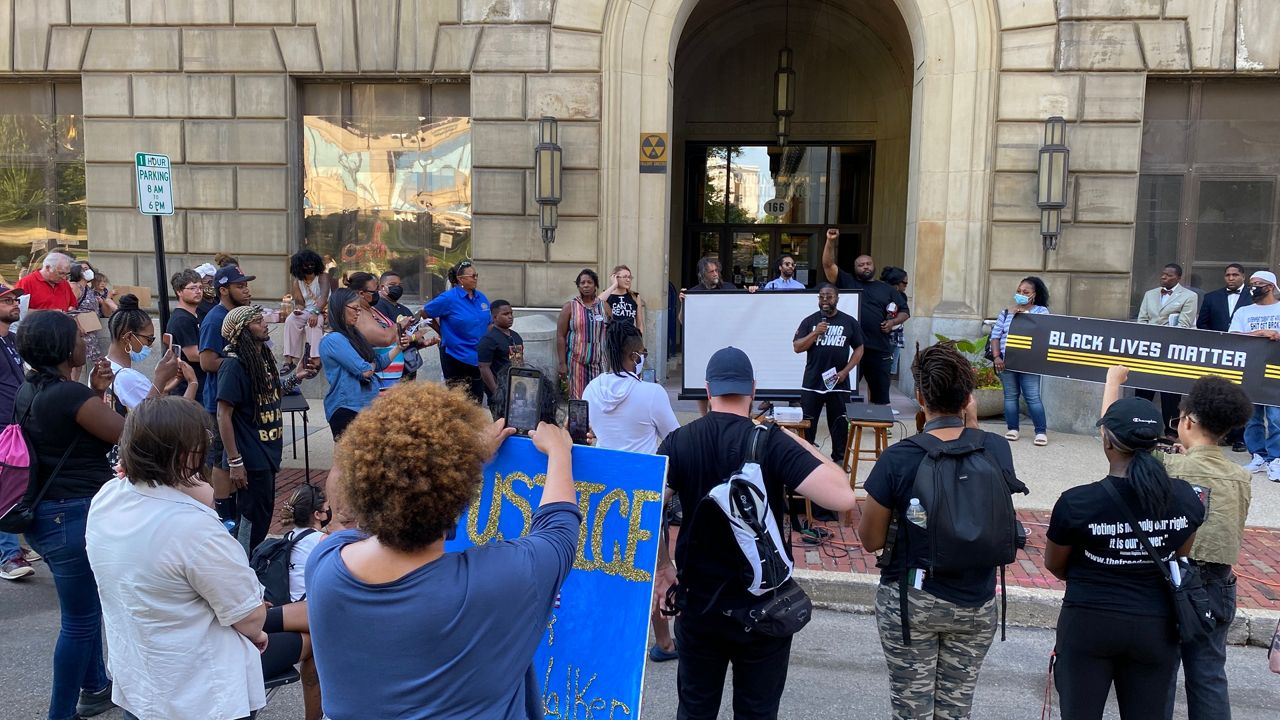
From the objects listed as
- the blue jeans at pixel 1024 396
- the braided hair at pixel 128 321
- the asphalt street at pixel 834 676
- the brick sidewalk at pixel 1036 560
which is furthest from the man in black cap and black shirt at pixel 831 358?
the braided hair at pixel 128 321

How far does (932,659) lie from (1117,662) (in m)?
0.68

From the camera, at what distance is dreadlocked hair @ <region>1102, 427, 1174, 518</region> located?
3.21 metres

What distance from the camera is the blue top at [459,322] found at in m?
9.40

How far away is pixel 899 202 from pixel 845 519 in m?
9.49

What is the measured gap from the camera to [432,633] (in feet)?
6.57

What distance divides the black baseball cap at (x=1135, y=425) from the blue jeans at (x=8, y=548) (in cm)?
682

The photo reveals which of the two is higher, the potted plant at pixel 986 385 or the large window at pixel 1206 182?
the large window at pixel 1206 182

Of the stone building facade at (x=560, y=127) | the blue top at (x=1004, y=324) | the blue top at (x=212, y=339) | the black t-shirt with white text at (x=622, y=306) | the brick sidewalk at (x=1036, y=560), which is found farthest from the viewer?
the stone building facade at (x=560, y=127)

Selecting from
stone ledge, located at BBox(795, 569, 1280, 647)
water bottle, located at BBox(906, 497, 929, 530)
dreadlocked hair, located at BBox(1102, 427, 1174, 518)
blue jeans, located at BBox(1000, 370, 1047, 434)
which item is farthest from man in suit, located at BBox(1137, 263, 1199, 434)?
water bottle, located at BBox(906, 497, 929, 530)

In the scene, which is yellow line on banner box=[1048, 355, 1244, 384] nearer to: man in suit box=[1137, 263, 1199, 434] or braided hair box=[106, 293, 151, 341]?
man in suit box=[1137, 263, 1199, 434]

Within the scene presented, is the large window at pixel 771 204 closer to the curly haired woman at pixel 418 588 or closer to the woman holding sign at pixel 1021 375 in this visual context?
the woman holding sign at pixel 1021 375

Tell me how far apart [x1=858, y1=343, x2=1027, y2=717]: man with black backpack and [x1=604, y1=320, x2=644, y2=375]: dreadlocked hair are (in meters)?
1.96

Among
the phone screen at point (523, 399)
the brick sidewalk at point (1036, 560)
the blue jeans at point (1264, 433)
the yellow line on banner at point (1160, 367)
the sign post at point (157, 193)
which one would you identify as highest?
the sign post at point (157, 193)

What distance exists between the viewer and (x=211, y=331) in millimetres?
5910
